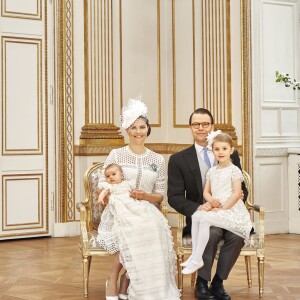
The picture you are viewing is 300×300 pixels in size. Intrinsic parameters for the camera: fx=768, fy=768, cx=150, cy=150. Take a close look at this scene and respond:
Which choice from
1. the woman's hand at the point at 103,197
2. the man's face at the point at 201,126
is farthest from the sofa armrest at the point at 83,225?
the man's face at the point at 201,126

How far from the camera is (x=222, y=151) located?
4.69m

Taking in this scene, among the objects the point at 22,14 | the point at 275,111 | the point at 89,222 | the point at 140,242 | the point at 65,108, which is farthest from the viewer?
the point at 275,111

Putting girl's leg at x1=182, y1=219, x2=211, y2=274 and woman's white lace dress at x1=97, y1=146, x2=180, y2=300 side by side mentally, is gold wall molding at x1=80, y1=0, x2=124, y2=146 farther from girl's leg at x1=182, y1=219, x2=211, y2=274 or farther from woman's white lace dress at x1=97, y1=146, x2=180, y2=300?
girl's leg at x1=182, y1=219, x2=211, y2=274

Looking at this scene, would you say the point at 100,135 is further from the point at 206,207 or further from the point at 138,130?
the point at 206,207

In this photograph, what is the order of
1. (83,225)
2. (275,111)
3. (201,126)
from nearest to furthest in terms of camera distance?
(83,225) → (201,126) → (275,111)

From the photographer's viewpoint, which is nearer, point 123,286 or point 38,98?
point 123,286

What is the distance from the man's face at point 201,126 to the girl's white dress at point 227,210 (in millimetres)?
259

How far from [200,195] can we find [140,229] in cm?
59

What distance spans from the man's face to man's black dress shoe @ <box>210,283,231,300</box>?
0.94 m

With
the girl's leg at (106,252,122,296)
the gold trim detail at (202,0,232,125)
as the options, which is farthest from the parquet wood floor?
the gold trim detail at (202,0,232,125)

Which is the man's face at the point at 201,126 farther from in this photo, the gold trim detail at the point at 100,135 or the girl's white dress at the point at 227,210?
the gold trim detail at the point at 100,135

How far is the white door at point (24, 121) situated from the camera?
7523 millimetres

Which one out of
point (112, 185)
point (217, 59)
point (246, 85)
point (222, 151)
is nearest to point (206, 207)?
point (222, 151)

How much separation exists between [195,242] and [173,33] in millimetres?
4052
